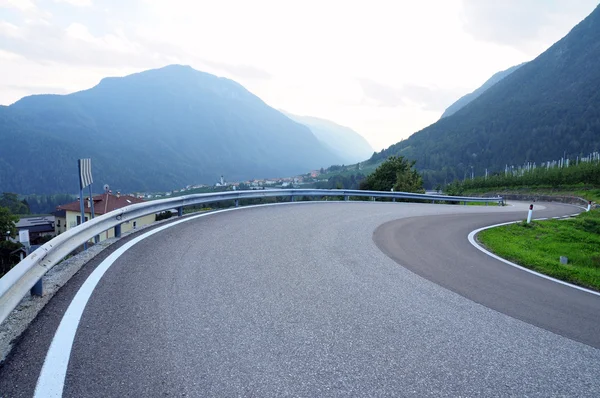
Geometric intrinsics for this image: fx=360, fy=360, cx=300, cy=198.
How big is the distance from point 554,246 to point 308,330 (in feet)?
35.5

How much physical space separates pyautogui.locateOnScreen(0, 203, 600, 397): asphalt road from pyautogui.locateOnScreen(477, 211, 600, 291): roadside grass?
1313mm

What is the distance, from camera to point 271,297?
424 cm

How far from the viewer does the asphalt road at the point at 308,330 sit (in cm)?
261

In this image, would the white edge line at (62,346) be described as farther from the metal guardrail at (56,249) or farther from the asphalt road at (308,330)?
the metal guardrail at (56,249)

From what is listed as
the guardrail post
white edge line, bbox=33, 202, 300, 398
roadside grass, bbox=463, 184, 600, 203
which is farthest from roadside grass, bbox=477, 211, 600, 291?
roadside grass, bbox=463, 184, 600, 203

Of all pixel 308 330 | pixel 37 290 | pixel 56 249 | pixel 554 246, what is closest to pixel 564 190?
pixel 554 246

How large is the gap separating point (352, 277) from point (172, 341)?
9.39 feet

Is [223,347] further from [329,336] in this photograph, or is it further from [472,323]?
[472,323]

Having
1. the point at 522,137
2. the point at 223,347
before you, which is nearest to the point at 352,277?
the point at 223,347

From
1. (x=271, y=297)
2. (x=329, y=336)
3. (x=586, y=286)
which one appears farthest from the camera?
(x=586, y=286)

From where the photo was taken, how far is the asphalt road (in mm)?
2605

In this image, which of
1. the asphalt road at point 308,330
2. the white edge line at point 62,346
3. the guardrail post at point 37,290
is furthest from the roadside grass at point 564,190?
the guardrail post at point 37,290

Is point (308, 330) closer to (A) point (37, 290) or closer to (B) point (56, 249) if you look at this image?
(A) point (37, 290)

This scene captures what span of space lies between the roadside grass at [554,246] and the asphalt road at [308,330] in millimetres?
1313
